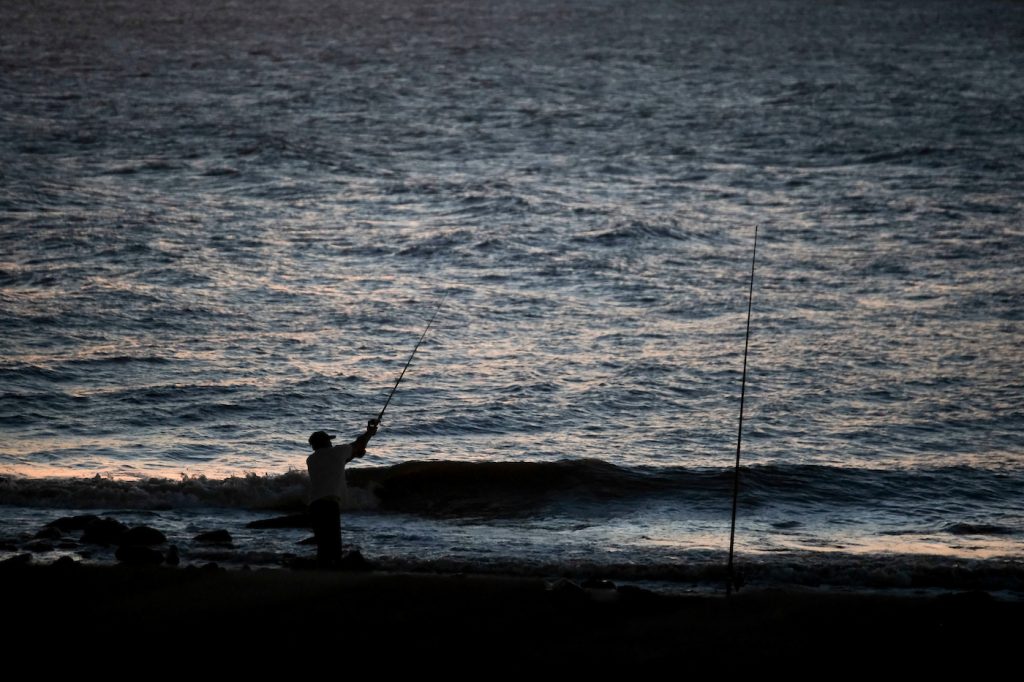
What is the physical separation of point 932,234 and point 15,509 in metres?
17.2

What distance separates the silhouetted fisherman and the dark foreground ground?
1.31ft

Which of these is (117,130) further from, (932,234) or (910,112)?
(910,112)

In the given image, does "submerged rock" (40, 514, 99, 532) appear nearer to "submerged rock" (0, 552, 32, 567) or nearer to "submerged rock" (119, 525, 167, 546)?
"submerged rock" (119, 525, 167, 546)

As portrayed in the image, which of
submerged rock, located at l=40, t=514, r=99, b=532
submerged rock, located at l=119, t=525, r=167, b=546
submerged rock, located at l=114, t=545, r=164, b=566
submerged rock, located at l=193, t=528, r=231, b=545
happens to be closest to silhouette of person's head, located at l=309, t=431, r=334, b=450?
submerged rock, located at l=114, t=545, r=164, b=566

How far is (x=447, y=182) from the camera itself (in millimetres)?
25625

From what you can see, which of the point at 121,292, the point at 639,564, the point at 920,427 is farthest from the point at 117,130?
the point at 639,564

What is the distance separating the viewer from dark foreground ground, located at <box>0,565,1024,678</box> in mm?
6133

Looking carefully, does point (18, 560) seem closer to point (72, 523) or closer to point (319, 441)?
point (72, 523)

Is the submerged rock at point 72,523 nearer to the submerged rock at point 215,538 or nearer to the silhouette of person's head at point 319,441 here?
the submerged rock at point 215,538

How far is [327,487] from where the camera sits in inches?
305

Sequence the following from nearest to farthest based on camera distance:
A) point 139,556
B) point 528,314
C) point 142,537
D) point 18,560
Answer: point 18,560
point 139,556
point 142,537
point 528,314

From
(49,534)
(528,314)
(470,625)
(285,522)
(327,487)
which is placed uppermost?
(528,314)

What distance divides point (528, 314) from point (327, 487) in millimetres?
9835

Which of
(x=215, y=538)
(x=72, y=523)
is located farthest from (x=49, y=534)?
(x=215, y=538)
